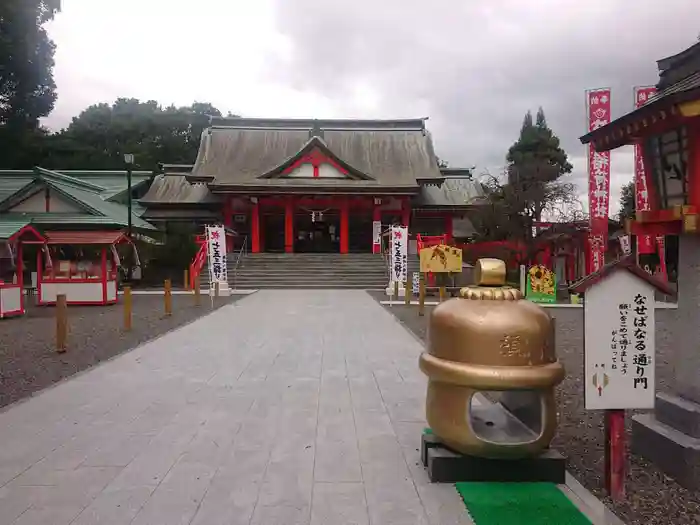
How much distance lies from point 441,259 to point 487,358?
1576 centimetres

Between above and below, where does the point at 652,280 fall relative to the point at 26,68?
below

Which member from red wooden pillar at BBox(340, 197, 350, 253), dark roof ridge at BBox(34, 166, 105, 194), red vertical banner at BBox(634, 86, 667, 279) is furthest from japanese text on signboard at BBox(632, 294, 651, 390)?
red wooden pillar at BBox(340, 197, 350, 253)

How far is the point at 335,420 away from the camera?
16.5 feet

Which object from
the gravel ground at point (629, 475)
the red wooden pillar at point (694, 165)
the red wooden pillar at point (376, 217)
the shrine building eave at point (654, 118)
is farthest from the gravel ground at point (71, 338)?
the red wooden pillar at point (376, 217)

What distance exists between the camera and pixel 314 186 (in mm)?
27047

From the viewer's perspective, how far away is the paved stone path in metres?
3.24

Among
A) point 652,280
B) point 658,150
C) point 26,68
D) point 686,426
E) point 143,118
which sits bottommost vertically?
point 686,426

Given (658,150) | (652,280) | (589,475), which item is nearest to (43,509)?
(589,475)

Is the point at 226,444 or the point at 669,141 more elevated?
the point at 669,141

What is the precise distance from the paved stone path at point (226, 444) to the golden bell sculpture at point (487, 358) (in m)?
0.46

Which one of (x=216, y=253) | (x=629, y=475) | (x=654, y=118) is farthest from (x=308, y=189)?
(x=629, y=475)

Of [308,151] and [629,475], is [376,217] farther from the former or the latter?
[629,475]

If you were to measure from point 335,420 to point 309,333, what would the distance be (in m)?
5.53

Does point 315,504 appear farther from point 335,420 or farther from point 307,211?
point 307,211
